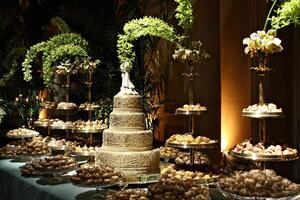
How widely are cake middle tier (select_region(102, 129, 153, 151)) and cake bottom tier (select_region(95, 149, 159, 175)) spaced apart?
0.20 feet

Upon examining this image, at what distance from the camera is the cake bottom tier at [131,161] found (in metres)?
4.09

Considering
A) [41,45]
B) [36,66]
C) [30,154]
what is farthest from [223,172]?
[36,66]

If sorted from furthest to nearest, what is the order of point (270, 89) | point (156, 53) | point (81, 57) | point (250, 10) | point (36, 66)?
point (36, 66) < point (156, 53) < point (81, 57) < point (250, 10) < point (270, 89)

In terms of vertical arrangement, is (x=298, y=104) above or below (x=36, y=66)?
below

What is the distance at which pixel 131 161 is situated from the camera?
13.4ft

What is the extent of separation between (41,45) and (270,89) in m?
3.11

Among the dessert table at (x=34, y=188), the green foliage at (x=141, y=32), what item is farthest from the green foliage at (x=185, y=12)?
the dessert table at (x=34, y=188)

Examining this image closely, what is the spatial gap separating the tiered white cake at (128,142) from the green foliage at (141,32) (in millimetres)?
372

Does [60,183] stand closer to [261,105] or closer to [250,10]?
[261,105]

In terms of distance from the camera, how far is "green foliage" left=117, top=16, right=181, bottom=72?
4.37 meters

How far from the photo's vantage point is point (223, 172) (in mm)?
3760

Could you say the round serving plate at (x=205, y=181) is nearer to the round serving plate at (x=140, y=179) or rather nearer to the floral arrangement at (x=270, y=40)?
the round serving plate at (x=140, y=179)

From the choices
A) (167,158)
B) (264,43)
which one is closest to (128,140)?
(167,158)

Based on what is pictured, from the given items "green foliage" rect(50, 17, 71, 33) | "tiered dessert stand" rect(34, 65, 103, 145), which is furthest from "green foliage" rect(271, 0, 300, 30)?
"green foliage" rect(50, 17, 71, 33)
